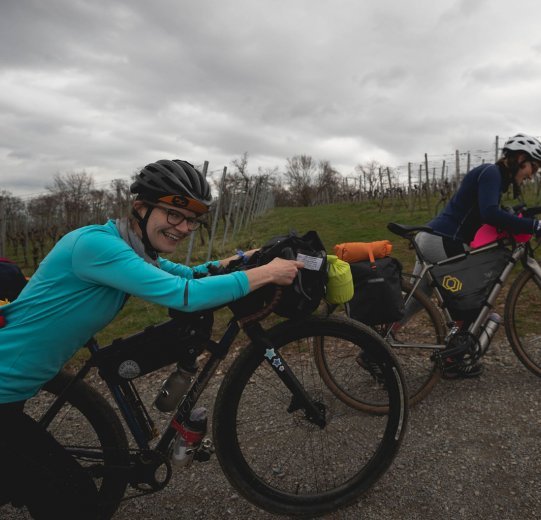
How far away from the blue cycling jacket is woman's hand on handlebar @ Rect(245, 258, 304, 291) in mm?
1984

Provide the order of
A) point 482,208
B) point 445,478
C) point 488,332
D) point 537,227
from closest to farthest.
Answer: point 445,478, point 537,227, point 482,208, point 488,332

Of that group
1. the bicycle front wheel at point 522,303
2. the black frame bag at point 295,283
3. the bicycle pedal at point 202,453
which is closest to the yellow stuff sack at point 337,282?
the black frame bag at point 295,283

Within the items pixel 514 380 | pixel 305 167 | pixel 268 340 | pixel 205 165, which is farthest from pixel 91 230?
pixel 305 167

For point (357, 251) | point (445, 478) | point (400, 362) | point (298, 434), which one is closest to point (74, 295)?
point (298, 434)

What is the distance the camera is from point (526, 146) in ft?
9.83

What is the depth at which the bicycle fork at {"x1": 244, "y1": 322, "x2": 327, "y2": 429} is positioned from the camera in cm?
187

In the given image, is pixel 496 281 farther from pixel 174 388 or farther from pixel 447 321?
pixel 174 388

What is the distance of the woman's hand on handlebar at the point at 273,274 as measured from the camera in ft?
5.32

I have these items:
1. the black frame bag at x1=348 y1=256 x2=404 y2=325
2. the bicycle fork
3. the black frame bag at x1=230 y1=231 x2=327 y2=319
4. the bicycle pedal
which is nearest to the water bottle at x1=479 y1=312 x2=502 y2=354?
the black frame bag at x1=348 y1=256 x2=404 y2=325

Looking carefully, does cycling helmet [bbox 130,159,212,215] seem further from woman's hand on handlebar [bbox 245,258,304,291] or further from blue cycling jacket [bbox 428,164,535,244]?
blue cycling jacket [bbox 428,164,535,244]

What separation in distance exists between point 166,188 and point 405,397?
5.55ft

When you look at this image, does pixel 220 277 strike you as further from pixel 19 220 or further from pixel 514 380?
pixel 19 220

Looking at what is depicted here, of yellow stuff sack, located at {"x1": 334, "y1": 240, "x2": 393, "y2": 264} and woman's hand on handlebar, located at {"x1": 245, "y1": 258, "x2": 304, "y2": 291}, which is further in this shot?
yellow stuff sack, located at {"x1": 334, "y1": 240, "x2": 393, "y2": 264}

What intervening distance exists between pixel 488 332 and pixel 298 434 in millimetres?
1867
